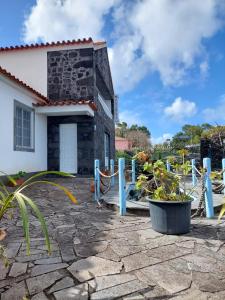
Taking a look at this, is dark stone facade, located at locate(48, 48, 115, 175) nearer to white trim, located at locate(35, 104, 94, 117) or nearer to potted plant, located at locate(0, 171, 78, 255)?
white trim, located at locate(35, 104, 94, 117)

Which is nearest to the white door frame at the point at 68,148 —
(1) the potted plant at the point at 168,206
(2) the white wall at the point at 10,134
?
(2) the white wall at the point at 10,134

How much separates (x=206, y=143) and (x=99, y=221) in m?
12.0

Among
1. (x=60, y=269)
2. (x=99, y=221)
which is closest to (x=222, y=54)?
(x=99, y=221)

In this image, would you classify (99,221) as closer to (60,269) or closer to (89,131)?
(60,269)

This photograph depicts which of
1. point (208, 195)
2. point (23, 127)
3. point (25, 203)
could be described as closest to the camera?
point (25, 203)

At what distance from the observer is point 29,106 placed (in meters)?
10.1

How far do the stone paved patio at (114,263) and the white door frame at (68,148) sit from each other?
22.3 feet

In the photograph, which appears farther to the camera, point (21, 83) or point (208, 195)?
point (21, 83)

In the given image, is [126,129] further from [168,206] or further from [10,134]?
[168,206]

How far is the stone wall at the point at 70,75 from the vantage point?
39.2ft

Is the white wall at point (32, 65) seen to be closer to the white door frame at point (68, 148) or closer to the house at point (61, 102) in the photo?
the house at point (61, 102)

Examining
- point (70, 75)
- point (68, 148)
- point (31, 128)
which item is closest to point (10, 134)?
point (31, 128)

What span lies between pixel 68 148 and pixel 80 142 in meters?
0.59

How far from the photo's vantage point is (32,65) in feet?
40.1
